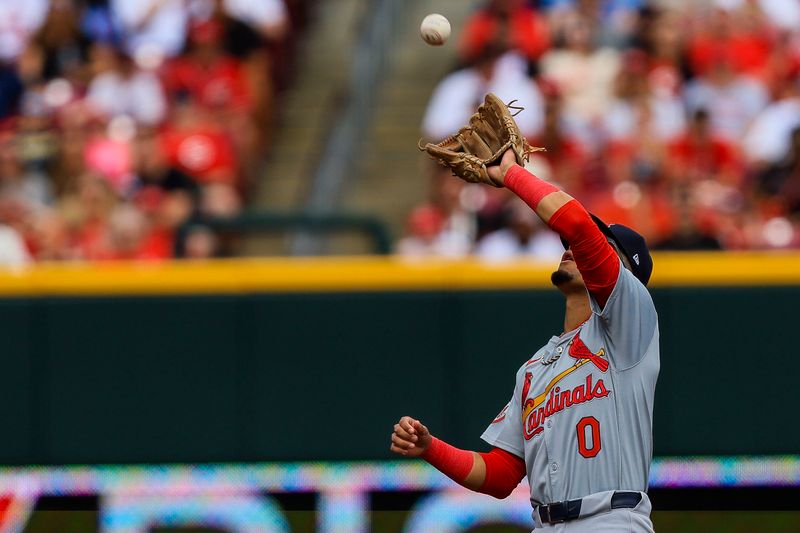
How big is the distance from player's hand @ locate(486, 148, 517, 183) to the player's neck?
52 cm

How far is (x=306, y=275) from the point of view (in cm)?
670

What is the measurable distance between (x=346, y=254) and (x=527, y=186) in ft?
16.6

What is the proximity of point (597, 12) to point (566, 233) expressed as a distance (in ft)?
20.7

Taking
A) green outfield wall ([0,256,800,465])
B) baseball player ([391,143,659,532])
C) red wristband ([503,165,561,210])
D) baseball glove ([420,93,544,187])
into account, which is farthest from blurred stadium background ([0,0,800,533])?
red wristband ([503,165,561,210])

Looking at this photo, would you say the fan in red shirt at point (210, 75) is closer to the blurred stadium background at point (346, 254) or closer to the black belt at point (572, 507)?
the blurred stadium background at point (346, 254)

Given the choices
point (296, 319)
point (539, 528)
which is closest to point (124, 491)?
point (296, 319)

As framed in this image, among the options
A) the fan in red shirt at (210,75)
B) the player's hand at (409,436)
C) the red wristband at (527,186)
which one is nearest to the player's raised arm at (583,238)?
the red wristband at (527,186)

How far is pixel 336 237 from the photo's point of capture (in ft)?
30.7

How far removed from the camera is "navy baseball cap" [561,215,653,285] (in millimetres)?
4234

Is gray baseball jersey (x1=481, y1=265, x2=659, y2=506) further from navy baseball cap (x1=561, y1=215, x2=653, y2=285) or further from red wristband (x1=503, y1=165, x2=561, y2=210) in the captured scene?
red wristband (x1=503, y1=165, x2=561, y2=210)

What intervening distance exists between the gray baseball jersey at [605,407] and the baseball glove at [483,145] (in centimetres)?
52

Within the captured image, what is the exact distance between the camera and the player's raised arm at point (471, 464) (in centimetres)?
434

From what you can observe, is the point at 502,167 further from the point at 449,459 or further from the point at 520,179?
the point at 449,459

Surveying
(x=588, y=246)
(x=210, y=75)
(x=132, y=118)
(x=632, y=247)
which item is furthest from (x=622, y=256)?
(x=210, y=75)
